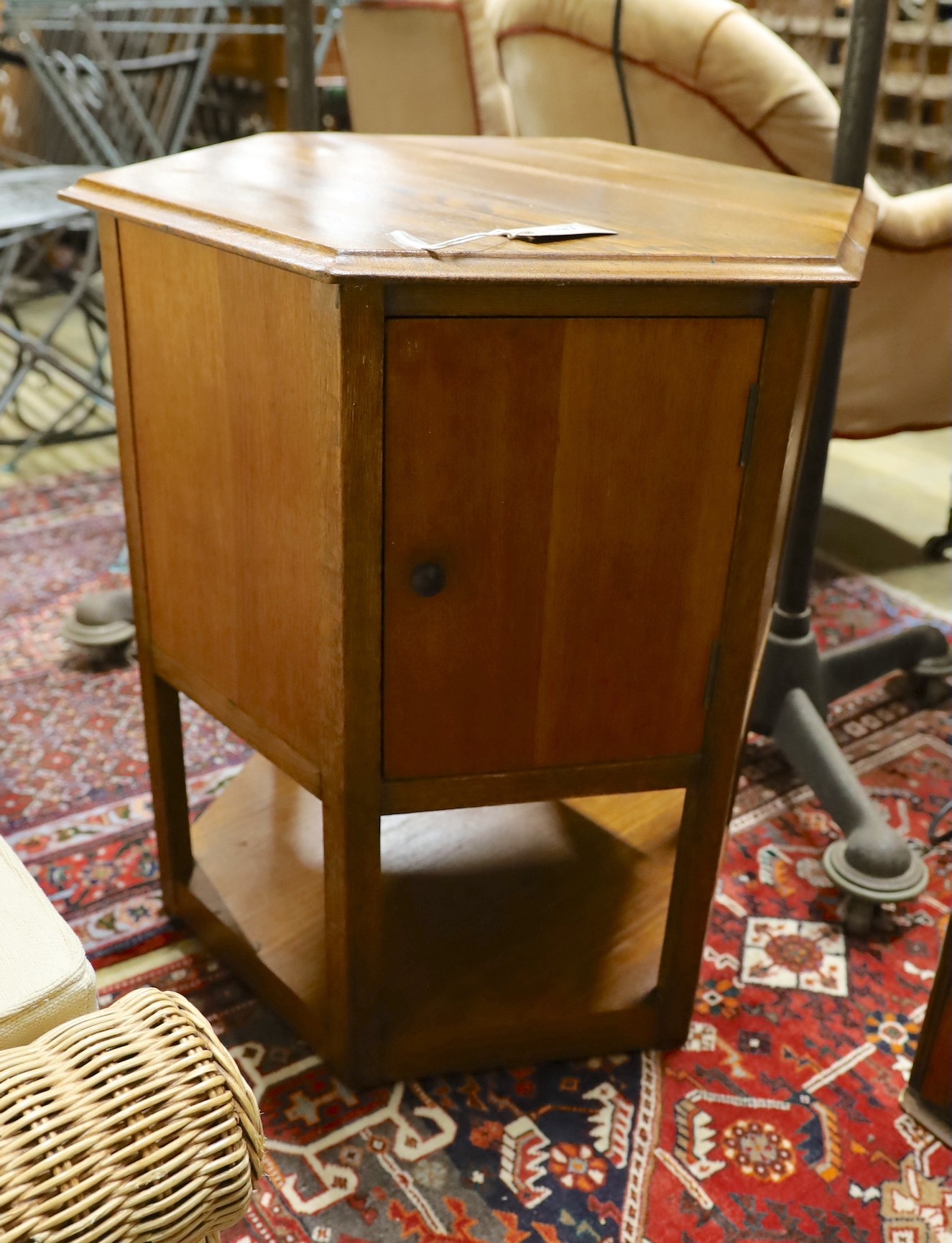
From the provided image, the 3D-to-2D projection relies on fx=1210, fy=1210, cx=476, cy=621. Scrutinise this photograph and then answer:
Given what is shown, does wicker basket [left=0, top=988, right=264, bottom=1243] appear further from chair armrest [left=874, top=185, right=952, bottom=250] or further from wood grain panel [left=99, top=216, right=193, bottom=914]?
chair armrest [left=874, top=185, right=952, bottom=250]

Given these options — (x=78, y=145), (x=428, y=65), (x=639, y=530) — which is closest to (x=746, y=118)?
(x=428, y=65)

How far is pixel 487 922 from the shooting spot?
1.47 metres

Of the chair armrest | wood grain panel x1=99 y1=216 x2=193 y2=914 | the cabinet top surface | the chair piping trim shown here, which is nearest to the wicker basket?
the cabinet top surface

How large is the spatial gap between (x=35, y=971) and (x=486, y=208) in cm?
73

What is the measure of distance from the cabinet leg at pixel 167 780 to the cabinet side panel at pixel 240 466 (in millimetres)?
107

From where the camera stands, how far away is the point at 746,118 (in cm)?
182

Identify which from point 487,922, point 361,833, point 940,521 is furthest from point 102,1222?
point 940,521

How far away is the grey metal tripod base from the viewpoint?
1.56m

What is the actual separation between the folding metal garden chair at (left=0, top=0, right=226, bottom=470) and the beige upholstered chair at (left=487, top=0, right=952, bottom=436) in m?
1.11

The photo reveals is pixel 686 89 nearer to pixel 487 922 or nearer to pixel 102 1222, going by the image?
pixel 487 922

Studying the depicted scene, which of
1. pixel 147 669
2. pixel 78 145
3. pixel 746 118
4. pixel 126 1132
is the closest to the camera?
pixel 126 1132

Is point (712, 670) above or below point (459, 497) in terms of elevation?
below

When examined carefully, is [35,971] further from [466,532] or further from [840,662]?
[840,662]

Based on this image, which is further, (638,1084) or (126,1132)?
(638,1084)
